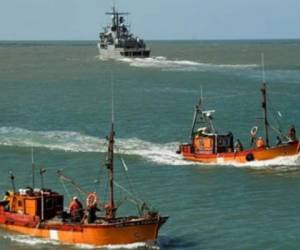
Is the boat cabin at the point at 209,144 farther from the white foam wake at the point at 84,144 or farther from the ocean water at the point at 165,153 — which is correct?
the ocean water at the point at 165,153

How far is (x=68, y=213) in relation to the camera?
35125 mm

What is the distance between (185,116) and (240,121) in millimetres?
5989

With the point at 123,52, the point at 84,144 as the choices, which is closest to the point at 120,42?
the point at 123,52

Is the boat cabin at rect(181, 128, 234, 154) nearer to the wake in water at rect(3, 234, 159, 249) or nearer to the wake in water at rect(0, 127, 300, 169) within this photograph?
the wake in water at rect(0, 127, 300, 169)

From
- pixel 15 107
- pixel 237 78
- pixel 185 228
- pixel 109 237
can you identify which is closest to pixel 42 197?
pixel 109 237

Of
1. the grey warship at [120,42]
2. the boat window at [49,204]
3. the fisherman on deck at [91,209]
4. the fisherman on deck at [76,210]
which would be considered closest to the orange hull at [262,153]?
the boat window at [49,204]

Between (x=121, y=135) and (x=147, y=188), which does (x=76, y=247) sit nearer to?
(x=147, y=188)

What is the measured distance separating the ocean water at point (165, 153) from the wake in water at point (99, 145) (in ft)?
0.23

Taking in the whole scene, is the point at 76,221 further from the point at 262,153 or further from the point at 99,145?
the point at 99,145

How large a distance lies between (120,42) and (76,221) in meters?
143

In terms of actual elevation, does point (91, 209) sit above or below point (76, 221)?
above

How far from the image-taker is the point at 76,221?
113 feet

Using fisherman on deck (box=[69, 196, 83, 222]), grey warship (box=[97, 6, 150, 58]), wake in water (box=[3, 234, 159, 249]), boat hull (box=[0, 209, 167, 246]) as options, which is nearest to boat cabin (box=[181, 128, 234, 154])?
wake in water (box=[3, 234, 159, 249])

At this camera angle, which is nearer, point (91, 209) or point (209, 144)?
point (91, 209)
